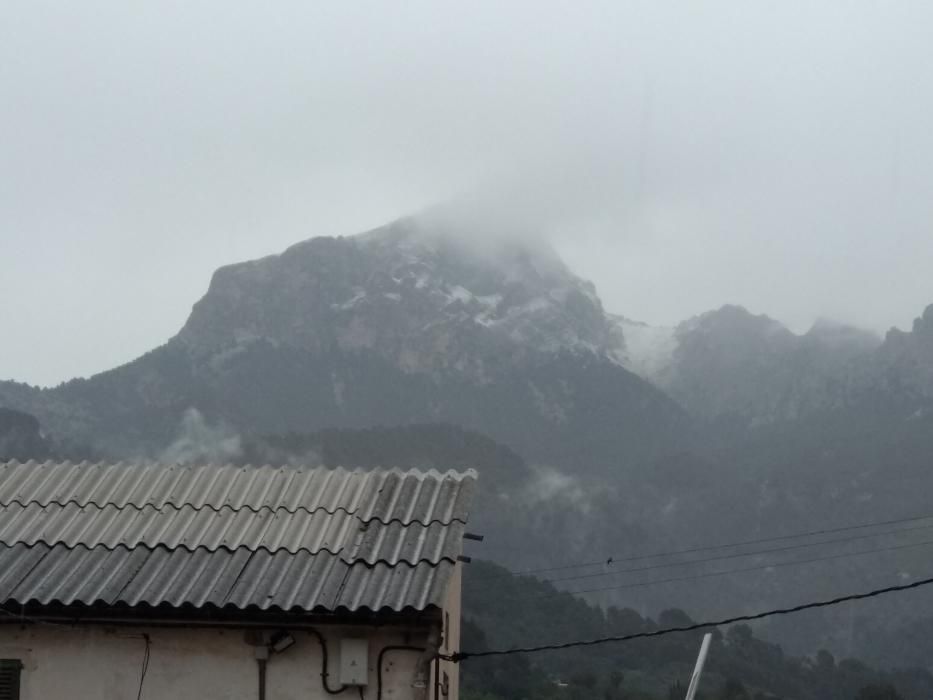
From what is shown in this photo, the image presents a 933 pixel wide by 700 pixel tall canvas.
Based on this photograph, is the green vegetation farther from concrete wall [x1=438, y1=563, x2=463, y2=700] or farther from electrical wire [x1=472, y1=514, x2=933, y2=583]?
concrete wall [x1=438, y1=563, x2=463, y2=700]

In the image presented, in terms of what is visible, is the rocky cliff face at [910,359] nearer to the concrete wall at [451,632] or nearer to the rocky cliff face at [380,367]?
the rocky cliff face at [380,367]

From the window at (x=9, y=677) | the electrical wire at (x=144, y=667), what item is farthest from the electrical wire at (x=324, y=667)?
the window at (x=9, y=677)

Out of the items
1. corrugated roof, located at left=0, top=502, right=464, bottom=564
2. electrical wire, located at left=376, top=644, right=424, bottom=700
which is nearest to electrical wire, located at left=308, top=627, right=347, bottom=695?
electrical wire, located at left=376, top=644, right=424, bottom=700

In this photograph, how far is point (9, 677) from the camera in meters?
7.17

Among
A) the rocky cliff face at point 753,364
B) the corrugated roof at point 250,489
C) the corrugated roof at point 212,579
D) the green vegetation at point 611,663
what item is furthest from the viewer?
the rocky cliff face at point 753,364

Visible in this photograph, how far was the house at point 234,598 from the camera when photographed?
6.95 meters

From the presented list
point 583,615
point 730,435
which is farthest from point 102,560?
point 730,435

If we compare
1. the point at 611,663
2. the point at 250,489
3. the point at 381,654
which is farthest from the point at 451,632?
the point at 611,663

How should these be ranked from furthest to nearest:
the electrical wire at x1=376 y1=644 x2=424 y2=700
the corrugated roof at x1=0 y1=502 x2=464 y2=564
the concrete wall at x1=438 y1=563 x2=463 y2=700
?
the concrete wall at x1=438 y1=563 x2=463 y2=700 → the corrugated roof at x1=0 y1=502 x2=464 y2=564 → the electrical wire at x1=376 y1=644 x2=424 y2=700

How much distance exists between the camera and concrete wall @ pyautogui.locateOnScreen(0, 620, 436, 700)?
696 centimetres

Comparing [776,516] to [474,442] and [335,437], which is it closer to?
[474,442]

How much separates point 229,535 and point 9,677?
1566mm

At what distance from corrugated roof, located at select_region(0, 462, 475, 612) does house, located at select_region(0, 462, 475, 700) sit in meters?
0.01

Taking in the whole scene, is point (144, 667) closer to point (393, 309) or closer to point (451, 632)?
point (451, 632)
